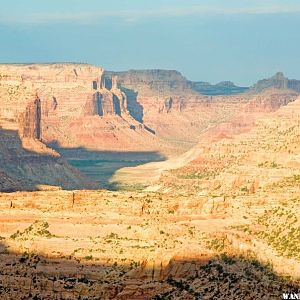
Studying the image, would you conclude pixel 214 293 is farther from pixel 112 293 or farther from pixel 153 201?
pixel 153 201

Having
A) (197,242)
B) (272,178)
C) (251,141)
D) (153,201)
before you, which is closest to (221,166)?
(251,141)

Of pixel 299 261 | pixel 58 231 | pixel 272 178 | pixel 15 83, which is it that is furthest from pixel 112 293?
pixel 15 83

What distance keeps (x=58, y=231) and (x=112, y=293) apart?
50.0 feet

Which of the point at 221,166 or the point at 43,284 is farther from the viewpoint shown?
the point at 221,166

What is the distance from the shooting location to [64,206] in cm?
9444

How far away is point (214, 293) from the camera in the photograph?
69.0 metres

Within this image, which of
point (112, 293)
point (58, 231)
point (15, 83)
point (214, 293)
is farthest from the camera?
point (15, 83)

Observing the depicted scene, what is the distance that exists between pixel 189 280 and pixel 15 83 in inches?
5023

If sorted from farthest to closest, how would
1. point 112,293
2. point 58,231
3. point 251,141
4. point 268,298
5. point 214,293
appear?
point 251,141
point 58,231
point 112,293
point 214,293
point 268,298

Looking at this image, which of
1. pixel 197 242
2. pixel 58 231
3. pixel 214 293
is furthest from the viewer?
pixel 58 231

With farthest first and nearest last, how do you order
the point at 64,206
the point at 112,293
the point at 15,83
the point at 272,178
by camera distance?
the point at 15,83
the point at 272,178
the point at 64,206
the point at 112,293

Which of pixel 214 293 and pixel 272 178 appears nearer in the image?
pixel 214 293

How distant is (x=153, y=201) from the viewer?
95688 millimetres

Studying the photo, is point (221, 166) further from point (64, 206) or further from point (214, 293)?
point (214, 293)
